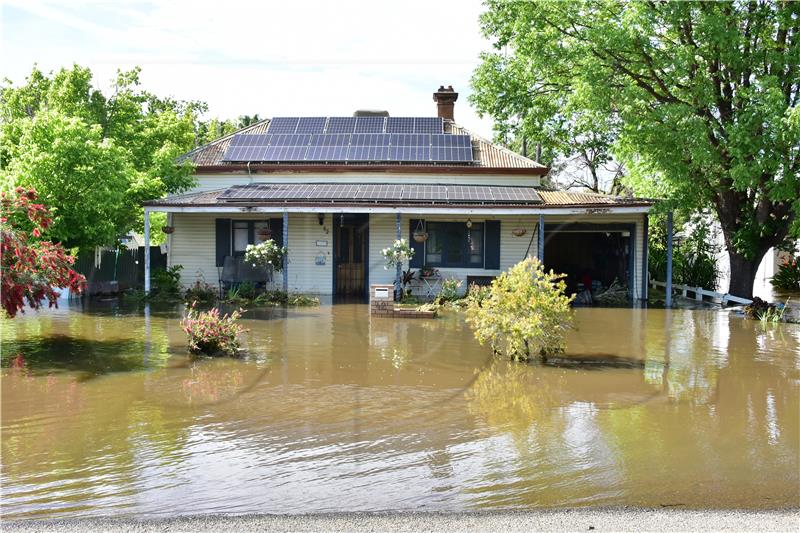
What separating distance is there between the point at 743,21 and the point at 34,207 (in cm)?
1665

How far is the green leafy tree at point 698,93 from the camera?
1598 centimetres

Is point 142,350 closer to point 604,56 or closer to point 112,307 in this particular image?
point 112,307

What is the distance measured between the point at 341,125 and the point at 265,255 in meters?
8.64

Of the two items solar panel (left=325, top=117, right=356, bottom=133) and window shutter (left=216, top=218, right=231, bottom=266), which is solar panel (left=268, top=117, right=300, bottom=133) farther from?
window shutter (left=216, top=218, right=231, bottom=266)

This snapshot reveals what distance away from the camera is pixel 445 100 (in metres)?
26.9

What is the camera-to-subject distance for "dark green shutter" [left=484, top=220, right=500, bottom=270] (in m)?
20.4

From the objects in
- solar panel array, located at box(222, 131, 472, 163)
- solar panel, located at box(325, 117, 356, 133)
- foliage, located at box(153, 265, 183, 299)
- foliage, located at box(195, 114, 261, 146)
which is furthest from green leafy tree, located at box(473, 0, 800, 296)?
foliage, located at box(195, 114, 261, 146)

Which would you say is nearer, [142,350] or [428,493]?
[428,493]

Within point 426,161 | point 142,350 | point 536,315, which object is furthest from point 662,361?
point 426,161

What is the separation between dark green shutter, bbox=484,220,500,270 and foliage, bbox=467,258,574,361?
9661 mm

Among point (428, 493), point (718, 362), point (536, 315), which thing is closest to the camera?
point (428, 493)

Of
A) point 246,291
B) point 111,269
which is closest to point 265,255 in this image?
point 246,291

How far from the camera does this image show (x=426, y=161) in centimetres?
2233

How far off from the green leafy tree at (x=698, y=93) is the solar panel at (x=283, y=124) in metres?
9.06
